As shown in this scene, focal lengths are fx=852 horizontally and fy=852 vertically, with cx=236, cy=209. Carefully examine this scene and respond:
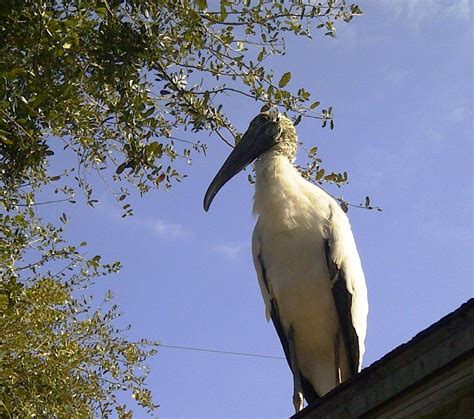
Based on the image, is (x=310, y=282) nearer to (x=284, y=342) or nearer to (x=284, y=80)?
(x=284, y=342)

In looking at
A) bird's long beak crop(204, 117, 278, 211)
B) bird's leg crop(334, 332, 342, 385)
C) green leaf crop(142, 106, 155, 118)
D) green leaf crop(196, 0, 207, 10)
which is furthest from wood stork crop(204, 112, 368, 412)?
green leaf crop(196, 0, 207, 10)

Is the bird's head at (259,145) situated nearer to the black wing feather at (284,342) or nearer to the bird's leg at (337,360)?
the black wing feather at (284,342)

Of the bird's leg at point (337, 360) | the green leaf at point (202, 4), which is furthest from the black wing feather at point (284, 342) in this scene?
the green leaf at point (202, 4)

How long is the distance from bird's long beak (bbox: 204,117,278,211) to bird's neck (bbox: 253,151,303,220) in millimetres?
69

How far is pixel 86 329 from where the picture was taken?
6027mm

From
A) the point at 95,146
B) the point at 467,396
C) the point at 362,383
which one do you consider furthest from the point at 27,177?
the point at 467,396

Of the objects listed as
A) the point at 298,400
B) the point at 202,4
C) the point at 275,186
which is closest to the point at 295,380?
the point at 298,400

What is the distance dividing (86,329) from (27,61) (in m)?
2.32

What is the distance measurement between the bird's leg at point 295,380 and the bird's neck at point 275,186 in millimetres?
705

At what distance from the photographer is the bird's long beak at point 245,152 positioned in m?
5.53

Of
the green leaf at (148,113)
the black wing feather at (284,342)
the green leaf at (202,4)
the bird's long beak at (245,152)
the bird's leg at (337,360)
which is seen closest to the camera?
the green leaf at (202,4)

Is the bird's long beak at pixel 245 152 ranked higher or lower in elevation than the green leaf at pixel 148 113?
higher

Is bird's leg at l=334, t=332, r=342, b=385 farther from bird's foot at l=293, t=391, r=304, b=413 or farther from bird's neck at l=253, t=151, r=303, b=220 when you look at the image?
bird's neck at l=253, t=151, r=303, b=220

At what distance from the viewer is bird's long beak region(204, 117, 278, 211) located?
5.53 m
